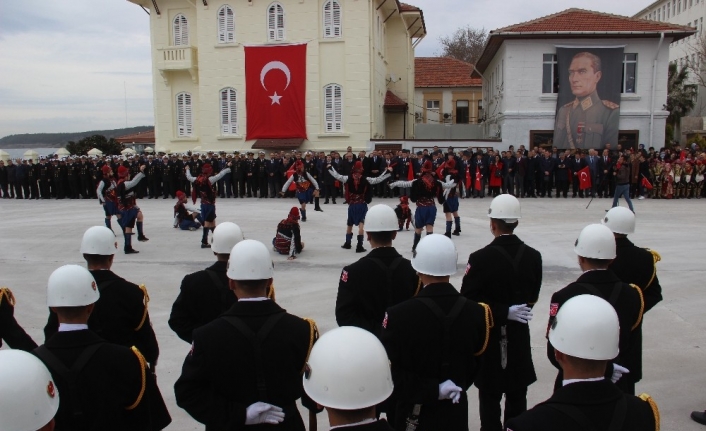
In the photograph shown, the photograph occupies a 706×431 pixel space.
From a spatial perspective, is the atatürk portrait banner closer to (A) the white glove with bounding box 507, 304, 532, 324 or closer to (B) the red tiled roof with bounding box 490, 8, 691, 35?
(B) the red tiled roof with bounding box 490, 8, 691, 35

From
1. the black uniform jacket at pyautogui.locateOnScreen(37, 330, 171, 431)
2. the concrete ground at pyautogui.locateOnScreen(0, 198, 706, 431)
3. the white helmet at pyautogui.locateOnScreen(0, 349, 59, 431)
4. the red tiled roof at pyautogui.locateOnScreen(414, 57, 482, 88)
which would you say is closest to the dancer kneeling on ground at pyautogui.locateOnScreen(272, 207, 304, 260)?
the concrete ground at pyautogui.locateOnScreen(0, 198, 706, 431)

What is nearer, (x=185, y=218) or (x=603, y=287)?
(x=603, y=287)

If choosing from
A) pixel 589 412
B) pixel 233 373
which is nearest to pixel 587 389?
pixel 589 412

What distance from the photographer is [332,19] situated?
30078mm

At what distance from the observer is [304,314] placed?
841cm

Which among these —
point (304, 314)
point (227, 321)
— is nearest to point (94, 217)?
point (304, 314)

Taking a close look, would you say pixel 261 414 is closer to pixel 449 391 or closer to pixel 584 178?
pixel 449 391

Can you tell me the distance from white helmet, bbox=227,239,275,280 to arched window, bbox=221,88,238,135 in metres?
29.0

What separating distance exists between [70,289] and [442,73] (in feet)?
157

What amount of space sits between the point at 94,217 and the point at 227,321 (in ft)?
58.2

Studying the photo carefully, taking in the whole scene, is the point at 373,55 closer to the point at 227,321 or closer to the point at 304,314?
the point at 304,314

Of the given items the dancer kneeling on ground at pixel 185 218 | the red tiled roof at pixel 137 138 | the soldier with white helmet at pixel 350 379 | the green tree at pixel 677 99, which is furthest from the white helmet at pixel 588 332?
the red tiled roof at pixel 137 138

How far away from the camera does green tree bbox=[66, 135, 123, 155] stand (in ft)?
144

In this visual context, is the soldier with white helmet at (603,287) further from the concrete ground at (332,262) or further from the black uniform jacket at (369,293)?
the concrete ground at (332,262)
